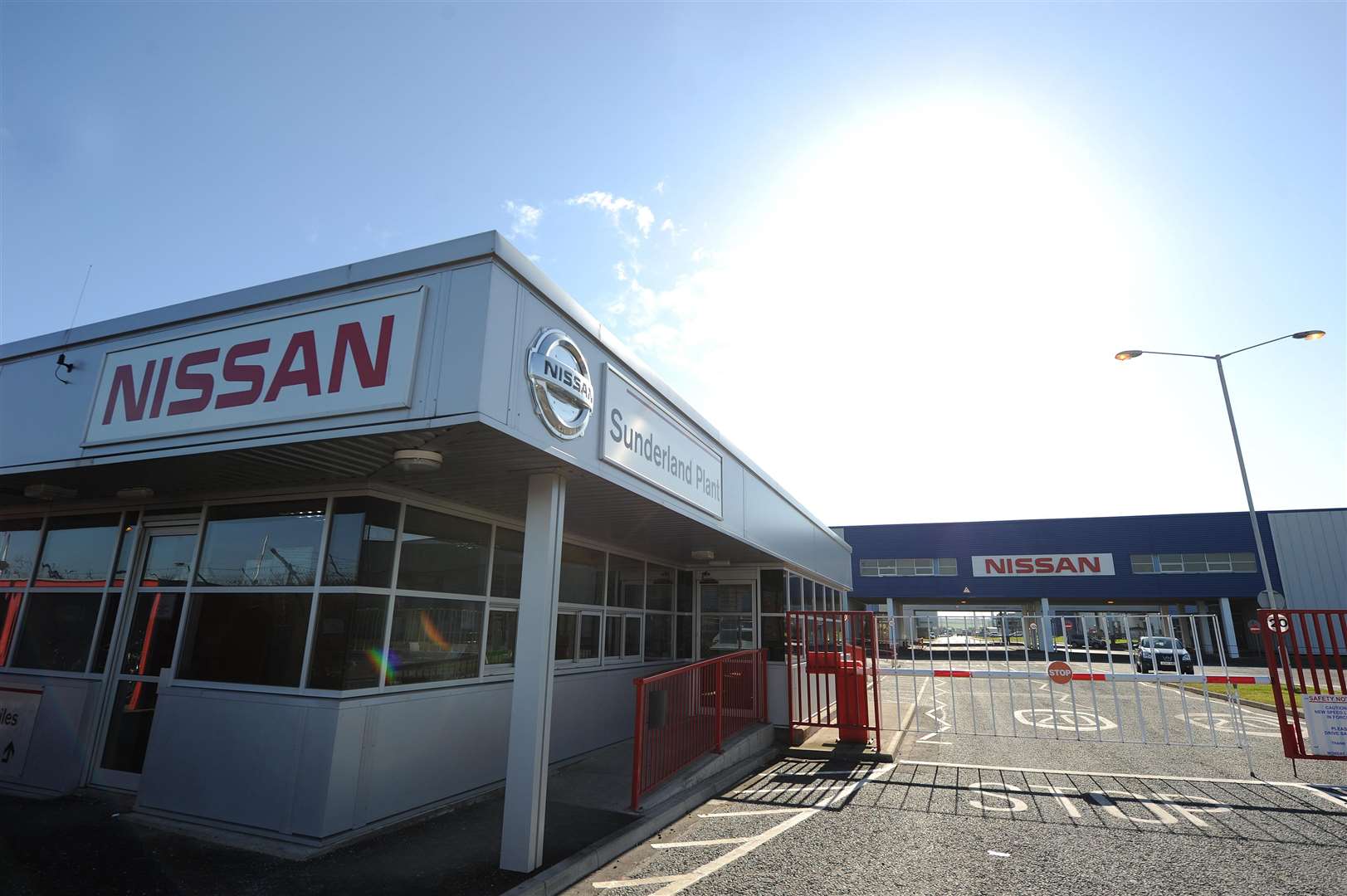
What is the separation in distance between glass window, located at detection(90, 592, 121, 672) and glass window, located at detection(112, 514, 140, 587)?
0.57ft

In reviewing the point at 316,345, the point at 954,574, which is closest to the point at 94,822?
the point at 316,345

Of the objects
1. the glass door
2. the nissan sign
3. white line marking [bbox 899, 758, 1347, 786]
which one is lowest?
white line marking [bbox 899, 758, 1347, 786]

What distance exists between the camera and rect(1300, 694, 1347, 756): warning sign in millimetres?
8750

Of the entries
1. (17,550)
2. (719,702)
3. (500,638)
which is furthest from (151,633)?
(719,702)

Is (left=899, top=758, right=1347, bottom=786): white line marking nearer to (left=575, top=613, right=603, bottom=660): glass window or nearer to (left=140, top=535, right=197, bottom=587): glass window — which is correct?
(left=575, top=613, right=603, bottom=660): glass window

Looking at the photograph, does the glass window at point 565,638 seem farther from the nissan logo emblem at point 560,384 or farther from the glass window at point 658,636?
the nissan logo emblem at point 560,384

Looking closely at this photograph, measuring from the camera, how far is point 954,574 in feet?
147

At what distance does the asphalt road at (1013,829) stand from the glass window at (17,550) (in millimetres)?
8645

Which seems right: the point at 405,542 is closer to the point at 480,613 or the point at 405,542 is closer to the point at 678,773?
the point at 480,613

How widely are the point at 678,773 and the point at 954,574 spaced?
4134 cm

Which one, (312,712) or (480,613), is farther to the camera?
(480,613)

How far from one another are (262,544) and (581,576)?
4.34m

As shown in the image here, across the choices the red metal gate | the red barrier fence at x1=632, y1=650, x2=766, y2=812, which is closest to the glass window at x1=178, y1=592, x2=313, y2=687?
the red barrier fence at x1=632, y1=650, x2=766, y2=812

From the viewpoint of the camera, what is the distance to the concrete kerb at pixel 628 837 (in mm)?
5168
